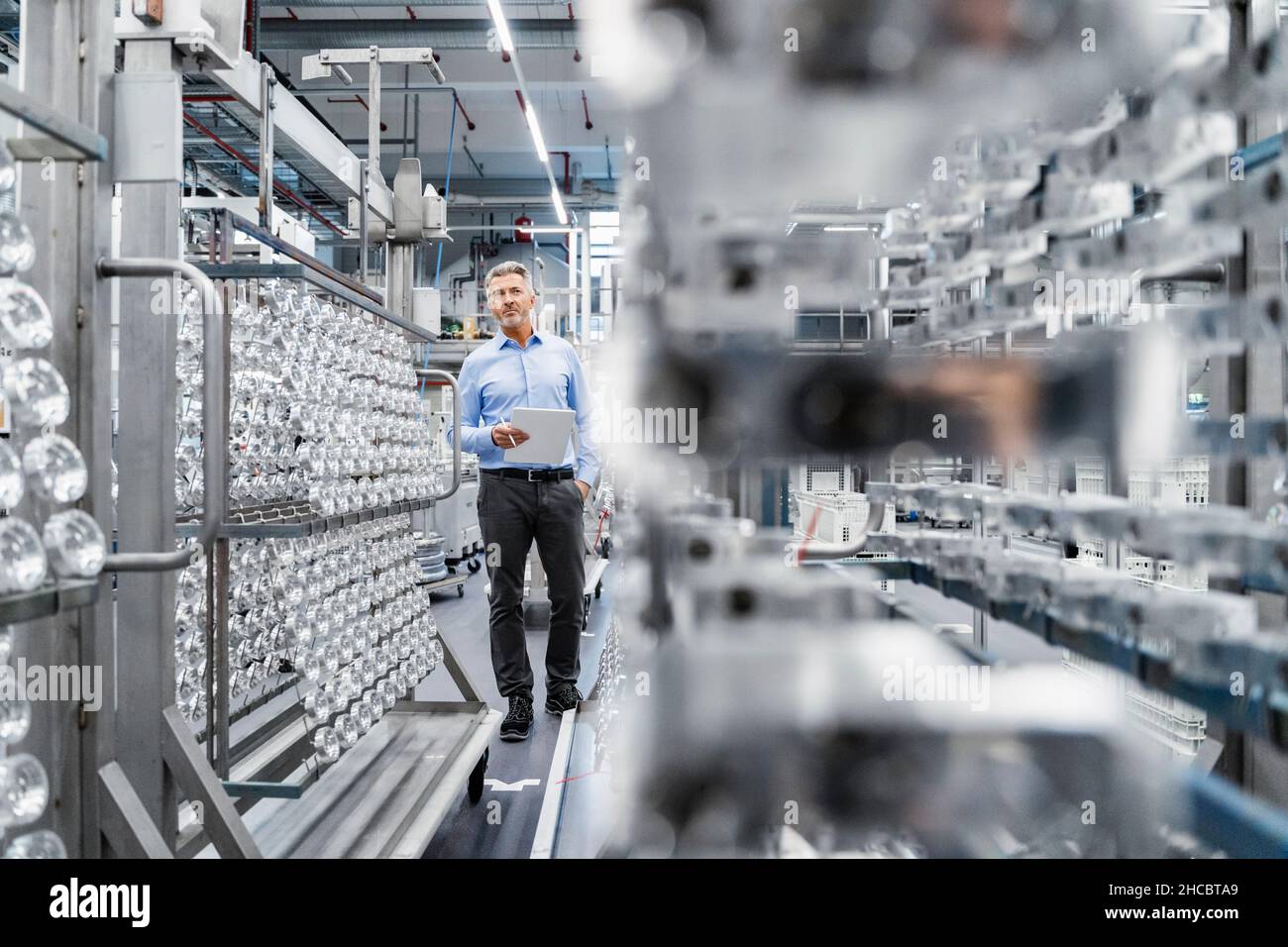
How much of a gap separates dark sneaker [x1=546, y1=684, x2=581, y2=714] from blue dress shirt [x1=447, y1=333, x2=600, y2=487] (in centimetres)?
80

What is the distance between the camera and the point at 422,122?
9977 mm

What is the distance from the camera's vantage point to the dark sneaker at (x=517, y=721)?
2.82 meters

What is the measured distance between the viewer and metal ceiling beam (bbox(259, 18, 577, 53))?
691 centimetres

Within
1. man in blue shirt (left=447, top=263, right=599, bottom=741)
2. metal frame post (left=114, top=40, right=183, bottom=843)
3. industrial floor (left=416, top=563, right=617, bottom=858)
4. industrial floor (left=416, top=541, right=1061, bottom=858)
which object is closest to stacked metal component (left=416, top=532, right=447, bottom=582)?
industrial floor (left=416, top=563, right=617, bottom=858)

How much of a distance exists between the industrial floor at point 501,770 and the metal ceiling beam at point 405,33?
527 centimetres

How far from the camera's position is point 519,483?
277 centimetres

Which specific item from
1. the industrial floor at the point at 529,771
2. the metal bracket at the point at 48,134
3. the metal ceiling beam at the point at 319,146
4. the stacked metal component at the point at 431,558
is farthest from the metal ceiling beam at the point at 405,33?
the metal bracket at the point at 48,134

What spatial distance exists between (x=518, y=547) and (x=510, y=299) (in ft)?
2.85

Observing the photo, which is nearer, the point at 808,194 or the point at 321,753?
the point at 808,194

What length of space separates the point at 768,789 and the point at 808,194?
66 centimetres

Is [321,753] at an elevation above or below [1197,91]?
below

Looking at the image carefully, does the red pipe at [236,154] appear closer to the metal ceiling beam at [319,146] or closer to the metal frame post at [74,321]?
the metal ceiling beam at [319,146]
